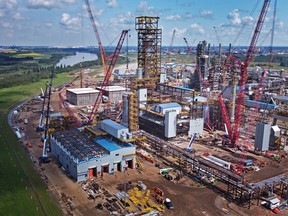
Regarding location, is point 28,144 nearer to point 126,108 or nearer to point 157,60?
point 126,108

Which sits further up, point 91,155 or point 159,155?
point 91,155

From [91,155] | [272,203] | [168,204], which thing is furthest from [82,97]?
[272,203]

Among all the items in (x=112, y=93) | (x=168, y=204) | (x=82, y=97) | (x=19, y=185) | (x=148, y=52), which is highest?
(x=148, y=52)

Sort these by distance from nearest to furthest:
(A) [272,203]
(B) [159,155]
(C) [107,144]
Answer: (A) [272,203] → (C) [107,144] → (B) [159,155]

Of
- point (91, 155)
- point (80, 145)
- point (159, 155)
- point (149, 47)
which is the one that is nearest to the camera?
point (91, 155)

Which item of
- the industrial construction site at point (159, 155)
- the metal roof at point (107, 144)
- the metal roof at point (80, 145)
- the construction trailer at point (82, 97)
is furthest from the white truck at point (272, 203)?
the construction trailer at point (82, 97)

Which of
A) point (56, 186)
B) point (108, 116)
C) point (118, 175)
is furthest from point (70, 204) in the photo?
point (108, 116)

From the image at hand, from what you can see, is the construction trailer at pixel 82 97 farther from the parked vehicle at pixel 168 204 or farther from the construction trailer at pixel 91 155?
the parked vehicle at pixel 168 204

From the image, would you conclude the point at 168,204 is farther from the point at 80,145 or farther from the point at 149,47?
the point at 149,47
